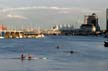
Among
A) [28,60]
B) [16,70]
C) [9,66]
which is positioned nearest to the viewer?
[16,70]

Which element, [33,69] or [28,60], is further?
[28,60]

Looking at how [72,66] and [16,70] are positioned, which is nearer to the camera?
[16,70]

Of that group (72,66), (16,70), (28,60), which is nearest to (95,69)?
(72,66)

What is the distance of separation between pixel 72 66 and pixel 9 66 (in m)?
11.5

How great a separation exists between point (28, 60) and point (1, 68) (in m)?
17.1

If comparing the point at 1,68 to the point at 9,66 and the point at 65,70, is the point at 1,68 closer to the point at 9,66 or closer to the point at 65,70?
the point at 9,66

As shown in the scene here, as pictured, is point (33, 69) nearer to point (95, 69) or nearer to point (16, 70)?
point (16, 70)

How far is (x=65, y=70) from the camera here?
7600 centimetres

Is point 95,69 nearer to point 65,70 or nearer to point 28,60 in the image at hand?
point 65,70

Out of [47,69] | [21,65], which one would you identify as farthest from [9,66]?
[47,69]

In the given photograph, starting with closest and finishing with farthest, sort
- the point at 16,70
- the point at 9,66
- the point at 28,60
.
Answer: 1. the point at 16,70
2. the point at 9,66
3. the point at 28,60

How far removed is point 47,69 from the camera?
77312mm

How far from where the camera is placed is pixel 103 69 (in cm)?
7769

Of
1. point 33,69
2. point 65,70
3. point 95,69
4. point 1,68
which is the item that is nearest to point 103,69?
point 95,69
